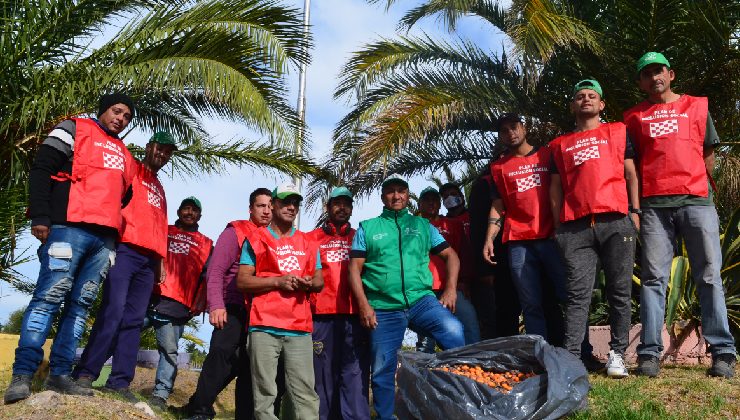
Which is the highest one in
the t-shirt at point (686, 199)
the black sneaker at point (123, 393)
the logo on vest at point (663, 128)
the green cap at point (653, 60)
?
the green cap at point (653, 60)

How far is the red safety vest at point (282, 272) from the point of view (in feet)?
16.9

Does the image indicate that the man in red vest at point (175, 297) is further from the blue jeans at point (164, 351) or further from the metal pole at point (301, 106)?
the metal pole at point (301, 106)

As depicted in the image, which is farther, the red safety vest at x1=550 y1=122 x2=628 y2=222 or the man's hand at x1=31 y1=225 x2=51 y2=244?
the red safety vest at x1=550 y1=122 x2=628 y2=222

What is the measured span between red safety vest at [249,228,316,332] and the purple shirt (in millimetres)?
431

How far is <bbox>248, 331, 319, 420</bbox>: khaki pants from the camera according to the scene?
16.5 feet

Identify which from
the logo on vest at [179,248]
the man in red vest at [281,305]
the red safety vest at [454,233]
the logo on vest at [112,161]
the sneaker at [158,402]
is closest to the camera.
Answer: the logo on vest at [112,161]

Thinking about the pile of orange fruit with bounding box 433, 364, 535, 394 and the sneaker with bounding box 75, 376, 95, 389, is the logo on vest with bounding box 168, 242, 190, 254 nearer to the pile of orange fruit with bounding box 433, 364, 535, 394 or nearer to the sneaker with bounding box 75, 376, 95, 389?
the sneaker with bounding box 75, 376, 95, 389

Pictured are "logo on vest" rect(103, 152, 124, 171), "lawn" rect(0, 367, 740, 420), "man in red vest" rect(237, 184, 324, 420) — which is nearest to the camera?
"lawn" rect(0, 367, 740, 420)

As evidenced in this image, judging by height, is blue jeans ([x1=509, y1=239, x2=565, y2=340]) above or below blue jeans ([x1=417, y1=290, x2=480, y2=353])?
above

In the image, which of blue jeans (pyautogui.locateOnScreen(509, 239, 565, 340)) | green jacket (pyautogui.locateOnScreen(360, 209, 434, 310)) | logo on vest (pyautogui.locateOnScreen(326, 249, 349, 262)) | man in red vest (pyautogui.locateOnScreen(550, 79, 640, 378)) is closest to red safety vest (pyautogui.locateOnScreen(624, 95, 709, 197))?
man in red vest (pyautogui.locateOnScreen(550, 79, 640, 378))

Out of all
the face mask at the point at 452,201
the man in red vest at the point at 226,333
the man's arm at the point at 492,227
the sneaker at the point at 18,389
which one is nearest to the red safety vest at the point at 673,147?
the man's arm at the point at 492,227

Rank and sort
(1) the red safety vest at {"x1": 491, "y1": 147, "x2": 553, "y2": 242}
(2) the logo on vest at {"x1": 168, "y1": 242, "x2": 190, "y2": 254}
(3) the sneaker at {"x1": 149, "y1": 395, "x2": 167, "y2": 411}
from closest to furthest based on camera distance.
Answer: (1) the red safety vest at {"x1": 491, "y1": 147, "x2": 553, "y2": 242} < (3) the sneaker at {"x1": 149, "y1": 395, "x2": 167, "y2": 411} < (2) the logo on vest at {"x1": 168, "y1": 242, "x2": 190, "y2": 254}

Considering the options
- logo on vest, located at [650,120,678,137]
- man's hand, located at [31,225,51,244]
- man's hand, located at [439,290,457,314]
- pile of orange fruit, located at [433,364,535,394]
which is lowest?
pile of orange fruit, located at [433,364,535,394]

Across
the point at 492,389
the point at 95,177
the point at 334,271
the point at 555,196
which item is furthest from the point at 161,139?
the point at 492,389
